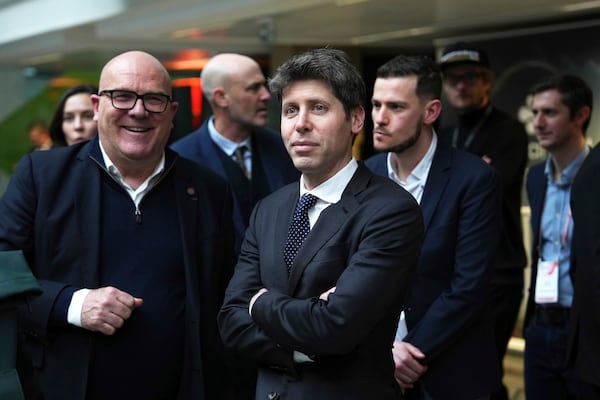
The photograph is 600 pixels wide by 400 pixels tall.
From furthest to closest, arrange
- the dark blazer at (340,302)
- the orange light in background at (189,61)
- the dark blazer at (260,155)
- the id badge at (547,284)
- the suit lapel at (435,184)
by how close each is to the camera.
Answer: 1. the orange light in background at (189,61)
2. the dark blazer at (260,155)
3. the id badge at (547,284)
4. the suit lapel at (435,184)
5. the dark blazer at (340,302)

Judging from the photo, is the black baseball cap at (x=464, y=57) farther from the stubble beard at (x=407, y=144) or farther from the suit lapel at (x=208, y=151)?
the stubble beard at (x=407, y=144)

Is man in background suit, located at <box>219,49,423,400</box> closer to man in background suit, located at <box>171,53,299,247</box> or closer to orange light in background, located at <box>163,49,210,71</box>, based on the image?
man in background suit, located at <box>171,53,299,247</box>

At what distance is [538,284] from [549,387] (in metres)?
0.53

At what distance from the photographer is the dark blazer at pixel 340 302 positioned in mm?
2453

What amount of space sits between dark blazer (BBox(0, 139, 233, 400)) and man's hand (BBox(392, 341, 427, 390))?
0.69 m

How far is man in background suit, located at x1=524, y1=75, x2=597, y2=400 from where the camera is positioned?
4.39 m

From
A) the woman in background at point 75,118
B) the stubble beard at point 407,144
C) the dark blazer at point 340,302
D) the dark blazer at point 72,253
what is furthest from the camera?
the woman in background at point 75,118

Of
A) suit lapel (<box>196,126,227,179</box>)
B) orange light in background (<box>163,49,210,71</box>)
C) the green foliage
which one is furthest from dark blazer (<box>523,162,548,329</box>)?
the green foliage

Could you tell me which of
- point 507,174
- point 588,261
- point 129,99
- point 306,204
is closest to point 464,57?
point 507,174

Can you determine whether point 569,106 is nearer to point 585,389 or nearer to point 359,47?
point 585,389

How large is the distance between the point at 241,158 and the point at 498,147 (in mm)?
1593

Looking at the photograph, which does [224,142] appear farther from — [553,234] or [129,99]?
[553,234]

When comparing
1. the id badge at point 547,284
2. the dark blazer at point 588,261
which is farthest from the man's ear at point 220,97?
the dark blazer at point 588,261

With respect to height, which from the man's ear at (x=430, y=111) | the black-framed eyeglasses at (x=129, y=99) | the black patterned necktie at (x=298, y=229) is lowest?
the black patterned necktie at (x=298, y=229)
